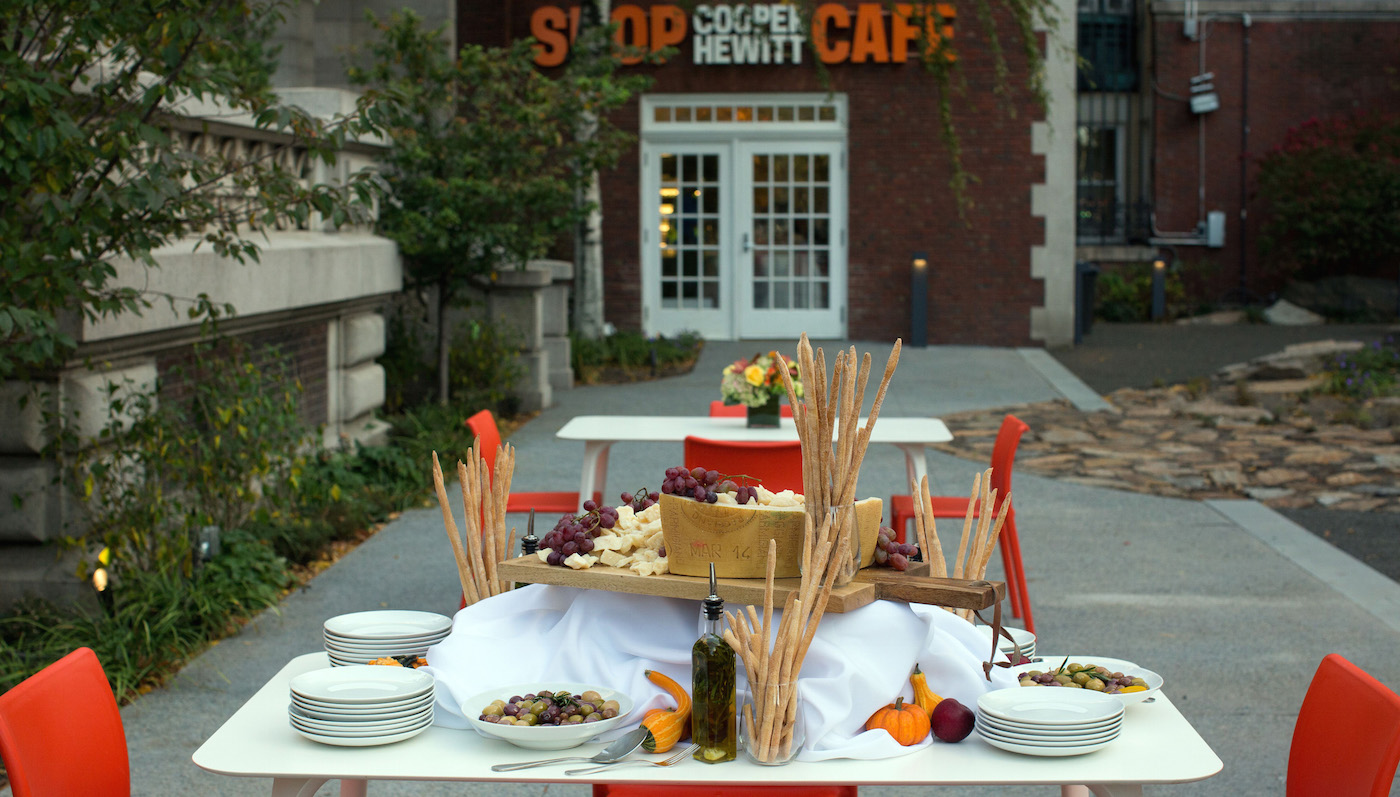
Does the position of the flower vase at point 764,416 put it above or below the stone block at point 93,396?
below

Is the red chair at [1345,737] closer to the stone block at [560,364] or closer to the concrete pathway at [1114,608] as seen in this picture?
the concrete pathway at [1114,608]

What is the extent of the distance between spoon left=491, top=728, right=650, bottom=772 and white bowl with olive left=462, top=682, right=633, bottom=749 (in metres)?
0.04

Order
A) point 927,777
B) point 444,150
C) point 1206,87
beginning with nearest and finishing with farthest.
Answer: point 927,777 < point 444,150 < point 1206,87

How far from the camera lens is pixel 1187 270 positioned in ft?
76.3

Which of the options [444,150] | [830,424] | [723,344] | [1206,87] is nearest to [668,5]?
[723,344]

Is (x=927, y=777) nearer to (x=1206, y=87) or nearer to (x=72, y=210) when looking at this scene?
(x=72, y=210)

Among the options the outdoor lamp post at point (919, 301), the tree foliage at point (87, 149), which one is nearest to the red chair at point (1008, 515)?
the tree foliage at point (87, 149)

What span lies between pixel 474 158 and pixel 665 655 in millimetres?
8672

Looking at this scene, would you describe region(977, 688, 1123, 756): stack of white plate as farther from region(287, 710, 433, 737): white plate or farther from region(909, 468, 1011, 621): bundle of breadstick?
region(287, 710, 433, 737): white plate

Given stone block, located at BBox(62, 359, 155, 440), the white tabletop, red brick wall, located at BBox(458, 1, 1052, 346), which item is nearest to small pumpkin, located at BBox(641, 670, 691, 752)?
the white tabletop

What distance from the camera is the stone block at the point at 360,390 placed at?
9109 mm

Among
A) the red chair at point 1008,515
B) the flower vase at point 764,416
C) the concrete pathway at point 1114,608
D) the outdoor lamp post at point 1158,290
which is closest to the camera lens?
the concrete pathway at point 1114,608

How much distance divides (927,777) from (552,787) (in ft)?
7.17

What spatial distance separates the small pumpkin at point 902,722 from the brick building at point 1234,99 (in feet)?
70.2
